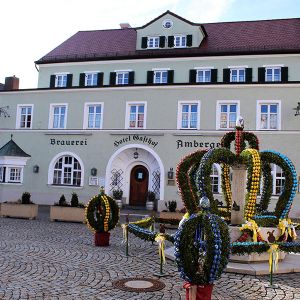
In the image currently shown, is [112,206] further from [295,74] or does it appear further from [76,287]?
[295,74]

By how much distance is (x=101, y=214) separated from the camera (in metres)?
12.5

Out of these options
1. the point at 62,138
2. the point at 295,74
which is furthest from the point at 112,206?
the point at 295,74

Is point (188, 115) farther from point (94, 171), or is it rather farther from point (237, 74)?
point (94, 171)

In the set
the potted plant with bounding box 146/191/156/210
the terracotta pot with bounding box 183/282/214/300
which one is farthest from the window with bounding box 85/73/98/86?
the terracotta pot with bounding box 183/282/214/300

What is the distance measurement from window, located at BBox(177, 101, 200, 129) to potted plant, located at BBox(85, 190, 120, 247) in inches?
483

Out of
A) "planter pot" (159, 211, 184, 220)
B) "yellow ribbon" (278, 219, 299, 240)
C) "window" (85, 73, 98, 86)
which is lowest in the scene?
"planter pot" (159, 211, 184, 220)

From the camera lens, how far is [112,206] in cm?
1275

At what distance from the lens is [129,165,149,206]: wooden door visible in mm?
26016

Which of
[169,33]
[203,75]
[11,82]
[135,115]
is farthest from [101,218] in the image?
[11,82]

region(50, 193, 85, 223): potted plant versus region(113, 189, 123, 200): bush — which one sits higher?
region(113, 189, 123, 200): bush

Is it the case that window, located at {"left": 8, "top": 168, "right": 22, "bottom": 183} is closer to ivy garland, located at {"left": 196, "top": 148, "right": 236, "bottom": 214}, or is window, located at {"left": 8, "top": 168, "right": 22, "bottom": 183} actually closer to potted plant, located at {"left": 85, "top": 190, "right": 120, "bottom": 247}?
potted plant, located at {"left": 85, "top": 190, "right": 120, "bottom": 247}

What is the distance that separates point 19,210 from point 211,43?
60.0 feet

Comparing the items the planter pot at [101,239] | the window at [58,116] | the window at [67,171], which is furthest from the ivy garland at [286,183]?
the window at [58,116]

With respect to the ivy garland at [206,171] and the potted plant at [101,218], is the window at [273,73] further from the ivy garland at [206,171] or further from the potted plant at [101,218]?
the potted plant at [101,218]
